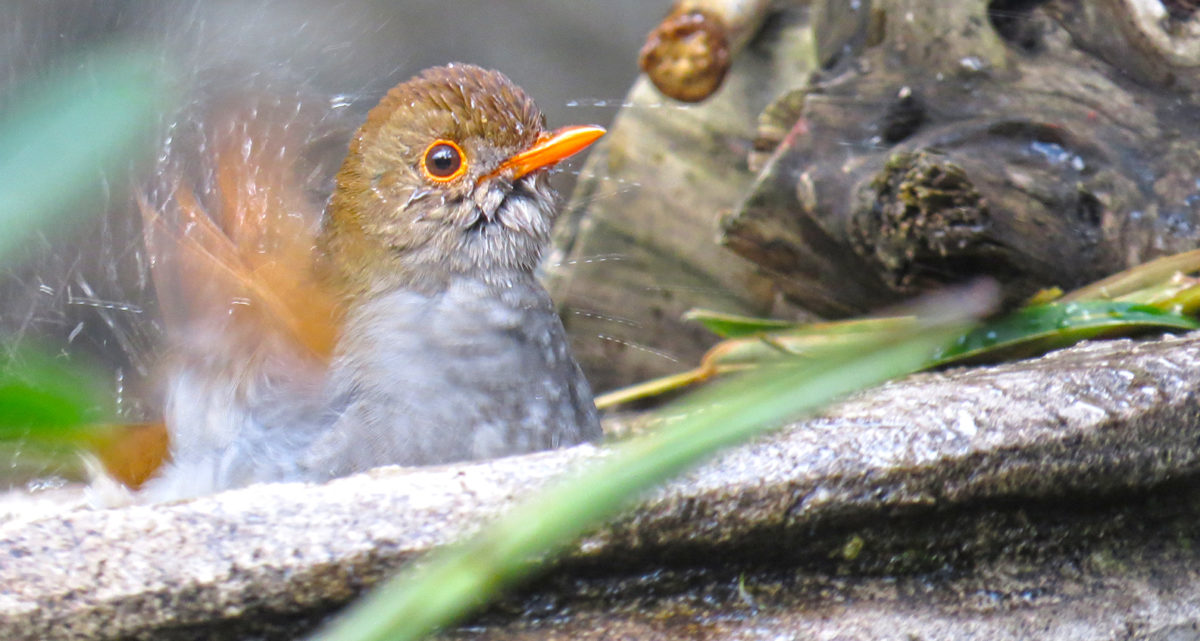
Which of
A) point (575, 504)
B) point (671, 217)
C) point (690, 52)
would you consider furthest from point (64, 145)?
point (671, 217)

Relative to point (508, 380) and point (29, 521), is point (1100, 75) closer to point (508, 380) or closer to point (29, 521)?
point (508, 380)

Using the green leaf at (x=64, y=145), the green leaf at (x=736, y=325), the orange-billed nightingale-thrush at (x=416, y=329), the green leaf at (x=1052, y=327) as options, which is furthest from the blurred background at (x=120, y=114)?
the green leaf at (x=1052, y=327)

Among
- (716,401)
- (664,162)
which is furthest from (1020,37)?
(716,401)

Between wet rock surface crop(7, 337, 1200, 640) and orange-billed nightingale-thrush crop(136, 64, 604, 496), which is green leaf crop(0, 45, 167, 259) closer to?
wet rock surface crop(7, 337, 1200, 640)

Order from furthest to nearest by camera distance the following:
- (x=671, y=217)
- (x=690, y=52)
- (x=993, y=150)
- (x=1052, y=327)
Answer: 1. (x=671, y=217)
2. (x=690, y=52)
3. (x=993, y=150)
4. (x=1052, y=327)

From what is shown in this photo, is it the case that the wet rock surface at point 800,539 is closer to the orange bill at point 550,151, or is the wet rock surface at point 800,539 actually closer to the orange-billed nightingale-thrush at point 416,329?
the orange-billed nightingale-thrush at point 416,329

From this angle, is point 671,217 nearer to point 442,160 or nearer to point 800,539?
point 442,160
